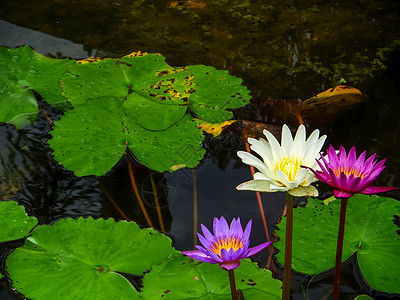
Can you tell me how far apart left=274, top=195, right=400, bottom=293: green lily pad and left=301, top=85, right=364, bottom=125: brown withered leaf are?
0.52 m

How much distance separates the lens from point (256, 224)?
1361 millimetres

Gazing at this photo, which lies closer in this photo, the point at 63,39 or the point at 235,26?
the point at 63,39

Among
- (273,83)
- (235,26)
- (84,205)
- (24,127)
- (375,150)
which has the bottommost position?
(84,205)

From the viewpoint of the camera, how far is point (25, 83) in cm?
177

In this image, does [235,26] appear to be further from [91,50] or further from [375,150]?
[375,150]

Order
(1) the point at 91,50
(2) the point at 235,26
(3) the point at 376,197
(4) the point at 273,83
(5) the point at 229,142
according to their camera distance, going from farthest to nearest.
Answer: (2) the point at 235,26 → (1) the point at 91,50 → (4) the point at 273,83 → (5) the point at 229,142 → (3) the point at 376,197

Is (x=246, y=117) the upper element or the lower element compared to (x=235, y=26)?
lower

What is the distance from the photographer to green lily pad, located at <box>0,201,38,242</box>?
1.25 metres

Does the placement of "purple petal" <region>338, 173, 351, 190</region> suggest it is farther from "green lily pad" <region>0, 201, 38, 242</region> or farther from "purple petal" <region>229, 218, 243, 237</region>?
"green lily pad" <region>0, 201, 38, 242</region>

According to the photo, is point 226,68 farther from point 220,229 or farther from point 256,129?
point 220,229

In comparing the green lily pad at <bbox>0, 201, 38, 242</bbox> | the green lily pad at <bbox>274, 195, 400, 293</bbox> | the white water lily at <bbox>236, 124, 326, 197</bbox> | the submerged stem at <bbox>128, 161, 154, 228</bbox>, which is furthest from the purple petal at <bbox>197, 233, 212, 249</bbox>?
the green lily pad at <bbox>0, 201, 38, 242</bbox>

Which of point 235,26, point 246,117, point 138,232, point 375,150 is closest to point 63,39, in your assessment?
point 235,26

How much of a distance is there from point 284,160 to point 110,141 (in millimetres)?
743

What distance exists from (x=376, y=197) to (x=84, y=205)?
949 millimetres
